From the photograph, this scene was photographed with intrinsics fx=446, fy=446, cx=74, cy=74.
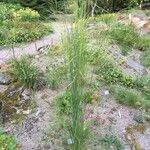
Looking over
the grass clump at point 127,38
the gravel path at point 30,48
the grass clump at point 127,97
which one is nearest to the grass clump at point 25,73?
the gravel path at point 30,48

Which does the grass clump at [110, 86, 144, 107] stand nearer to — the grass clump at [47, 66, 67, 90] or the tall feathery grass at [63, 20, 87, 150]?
the grass clump at [47, 66, 67, 90]

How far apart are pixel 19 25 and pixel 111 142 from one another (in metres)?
4.48

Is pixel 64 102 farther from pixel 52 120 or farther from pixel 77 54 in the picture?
pixel 77 54

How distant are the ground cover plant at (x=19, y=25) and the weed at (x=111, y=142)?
365 centimetres

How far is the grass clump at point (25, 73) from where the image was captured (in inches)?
257

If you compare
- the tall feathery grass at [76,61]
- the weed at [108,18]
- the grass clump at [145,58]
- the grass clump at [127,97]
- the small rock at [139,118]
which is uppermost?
the tall feathery grass at [76,61]

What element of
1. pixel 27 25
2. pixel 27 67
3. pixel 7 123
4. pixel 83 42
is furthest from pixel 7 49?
pixel 83 42

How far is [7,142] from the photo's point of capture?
220 inches

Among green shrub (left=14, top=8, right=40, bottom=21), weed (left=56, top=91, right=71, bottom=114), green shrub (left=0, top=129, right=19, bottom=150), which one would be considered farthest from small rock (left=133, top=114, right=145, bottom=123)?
green shrub (left=14, top=8, right=40, bottom=21)

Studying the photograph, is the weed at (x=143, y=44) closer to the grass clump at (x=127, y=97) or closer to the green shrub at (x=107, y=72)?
the green shrub at (x=107, y=72)

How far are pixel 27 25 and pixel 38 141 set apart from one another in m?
4.29

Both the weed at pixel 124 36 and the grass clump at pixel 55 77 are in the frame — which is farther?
the weed at pixel 124 36

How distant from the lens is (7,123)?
6055mm

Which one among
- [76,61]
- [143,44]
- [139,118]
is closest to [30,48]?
[143,44]
